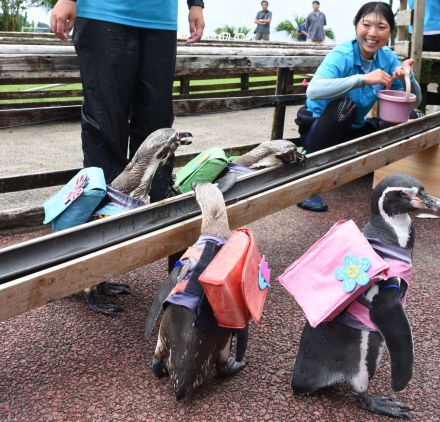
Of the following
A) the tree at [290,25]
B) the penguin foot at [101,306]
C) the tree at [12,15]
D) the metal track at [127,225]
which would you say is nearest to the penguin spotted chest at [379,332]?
the metal track at [127,225]

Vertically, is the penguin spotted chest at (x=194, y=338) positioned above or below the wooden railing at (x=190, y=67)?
below

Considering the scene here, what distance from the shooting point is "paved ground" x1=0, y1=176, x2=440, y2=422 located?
2027 mm

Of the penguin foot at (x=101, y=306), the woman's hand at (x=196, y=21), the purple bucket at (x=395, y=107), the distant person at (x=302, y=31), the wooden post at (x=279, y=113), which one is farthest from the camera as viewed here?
the distant person at (x=302, y=31)

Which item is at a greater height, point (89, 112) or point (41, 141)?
point (89, 112)

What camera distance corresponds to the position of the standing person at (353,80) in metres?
4.03

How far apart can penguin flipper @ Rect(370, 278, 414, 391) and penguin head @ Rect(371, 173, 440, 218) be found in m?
0.33

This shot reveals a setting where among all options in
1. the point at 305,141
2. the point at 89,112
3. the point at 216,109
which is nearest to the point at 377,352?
the point at 89,112

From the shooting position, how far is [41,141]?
21.8 ft

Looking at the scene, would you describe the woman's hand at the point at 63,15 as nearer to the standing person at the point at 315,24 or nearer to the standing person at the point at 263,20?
the standing person at the point at 315,24

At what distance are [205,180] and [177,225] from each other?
0.56 m

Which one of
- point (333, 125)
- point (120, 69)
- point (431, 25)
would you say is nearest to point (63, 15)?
point (120, 69)

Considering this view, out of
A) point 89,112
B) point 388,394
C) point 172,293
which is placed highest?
point 89,112

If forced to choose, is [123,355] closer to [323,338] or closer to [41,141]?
[323,338]

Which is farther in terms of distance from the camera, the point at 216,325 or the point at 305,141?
the point at 305,141
